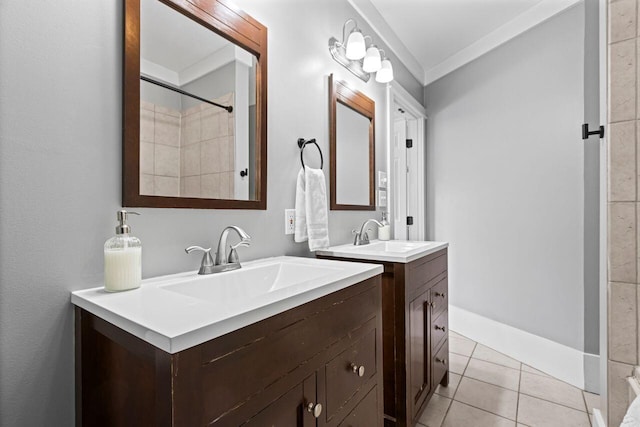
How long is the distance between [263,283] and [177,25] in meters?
0.93

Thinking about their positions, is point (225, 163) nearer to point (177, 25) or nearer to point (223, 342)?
point (177, 25)

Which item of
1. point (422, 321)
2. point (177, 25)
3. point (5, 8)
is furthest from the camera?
point (422, 321)

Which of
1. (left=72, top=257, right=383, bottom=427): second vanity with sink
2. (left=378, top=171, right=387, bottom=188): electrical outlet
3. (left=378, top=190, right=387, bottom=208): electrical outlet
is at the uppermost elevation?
(left=378, top=171, right=387, bottom=188): electrical outlet

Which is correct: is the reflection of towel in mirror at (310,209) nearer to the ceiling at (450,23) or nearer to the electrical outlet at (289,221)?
the electrical outlet at (289,221)

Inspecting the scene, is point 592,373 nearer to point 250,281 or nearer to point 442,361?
point 442,361

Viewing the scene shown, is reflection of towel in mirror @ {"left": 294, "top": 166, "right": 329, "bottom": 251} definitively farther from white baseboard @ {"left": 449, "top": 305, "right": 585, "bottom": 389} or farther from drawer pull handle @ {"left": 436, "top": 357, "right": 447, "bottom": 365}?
white baseboard @ {"left": 449, "top": 305, "right": 585, "bottom": 389}

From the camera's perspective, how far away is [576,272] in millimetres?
2107

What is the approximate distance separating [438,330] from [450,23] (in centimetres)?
225

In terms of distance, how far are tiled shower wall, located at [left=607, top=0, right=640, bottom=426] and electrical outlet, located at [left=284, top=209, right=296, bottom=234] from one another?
4.26ft


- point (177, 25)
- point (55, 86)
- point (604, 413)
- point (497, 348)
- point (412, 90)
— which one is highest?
point (412, 90)

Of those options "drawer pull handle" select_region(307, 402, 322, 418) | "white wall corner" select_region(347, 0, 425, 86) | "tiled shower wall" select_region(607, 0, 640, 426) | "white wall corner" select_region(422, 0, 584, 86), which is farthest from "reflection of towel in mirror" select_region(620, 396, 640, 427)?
"white wall corner" select_region(422, 0, 584, 86)

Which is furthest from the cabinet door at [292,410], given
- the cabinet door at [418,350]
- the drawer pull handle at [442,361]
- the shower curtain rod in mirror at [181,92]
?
the drawer pull handle at [442,361]

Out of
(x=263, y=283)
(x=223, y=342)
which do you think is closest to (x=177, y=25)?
(x=263, y=283)

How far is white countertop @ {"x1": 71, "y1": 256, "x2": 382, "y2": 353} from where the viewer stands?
0.57 meters
